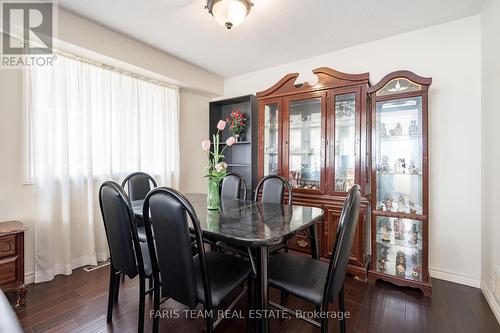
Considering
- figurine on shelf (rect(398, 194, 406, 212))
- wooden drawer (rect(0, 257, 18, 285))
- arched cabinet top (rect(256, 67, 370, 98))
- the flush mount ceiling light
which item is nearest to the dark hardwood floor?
wooden drawer (rect(0, 257, 18, 285))

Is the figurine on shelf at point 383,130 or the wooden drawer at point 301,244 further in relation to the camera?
the wooden drawer at point 301,244

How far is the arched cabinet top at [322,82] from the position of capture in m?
2.49

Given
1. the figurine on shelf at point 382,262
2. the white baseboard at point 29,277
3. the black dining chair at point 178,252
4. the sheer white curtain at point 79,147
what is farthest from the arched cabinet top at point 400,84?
the white baseboard at point 29,277

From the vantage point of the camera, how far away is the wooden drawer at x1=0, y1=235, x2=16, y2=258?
1.87 m

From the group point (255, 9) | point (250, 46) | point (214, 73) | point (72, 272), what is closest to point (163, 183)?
point (72, 272)

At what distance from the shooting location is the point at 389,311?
188cm

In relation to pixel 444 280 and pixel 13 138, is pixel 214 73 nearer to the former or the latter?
pixel 13 138

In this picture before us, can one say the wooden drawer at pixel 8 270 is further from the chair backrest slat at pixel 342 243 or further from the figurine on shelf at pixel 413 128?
the figurine on shelf at pixel 413 128

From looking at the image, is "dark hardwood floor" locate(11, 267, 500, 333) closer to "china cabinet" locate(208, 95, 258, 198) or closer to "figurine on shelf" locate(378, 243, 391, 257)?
"figurine on shelf" locate(378, 243, 391, 257)

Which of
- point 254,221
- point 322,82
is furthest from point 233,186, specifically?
point 322,82

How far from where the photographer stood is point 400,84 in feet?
7.55

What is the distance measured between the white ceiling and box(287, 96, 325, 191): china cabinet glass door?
2.40ft

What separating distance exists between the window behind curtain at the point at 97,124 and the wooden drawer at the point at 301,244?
1.98 m

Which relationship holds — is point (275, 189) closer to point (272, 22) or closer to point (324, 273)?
point (324, 273)
